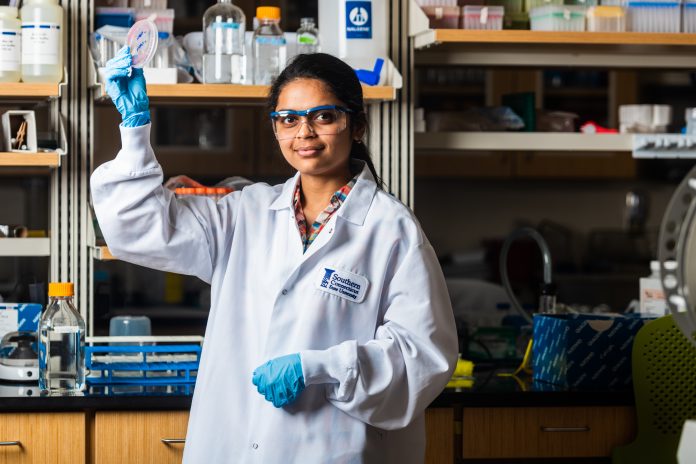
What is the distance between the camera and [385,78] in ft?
7.87

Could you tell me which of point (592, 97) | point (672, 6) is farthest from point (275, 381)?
point (592, 97)

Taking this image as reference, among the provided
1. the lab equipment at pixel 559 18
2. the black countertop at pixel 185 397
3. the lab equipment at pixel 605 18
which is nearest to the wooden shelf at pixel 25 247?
the black countertop at pixel 185 397

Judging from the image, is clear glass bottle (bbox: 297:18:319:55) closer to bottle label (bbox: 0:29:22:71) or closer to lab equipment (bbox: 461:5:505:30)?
lab equipment (bbox: 461:5:505:30)

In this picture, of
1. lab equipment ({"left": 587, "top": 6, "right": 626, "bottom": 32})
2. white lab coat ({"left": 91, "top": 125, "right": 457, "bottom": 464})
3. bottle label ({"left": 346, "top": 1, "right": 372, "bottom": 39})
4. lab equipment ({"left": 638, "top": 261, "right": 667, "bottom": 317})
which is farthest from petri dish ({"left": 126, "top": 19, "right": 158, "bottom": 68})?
lab equipment ({"left": 638, "top": 261, "right": 667, "bottom": 317})

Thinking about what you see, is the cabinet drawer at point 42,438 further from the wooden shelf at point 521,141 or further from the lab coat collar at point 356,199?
the wooden shelf at point 521,141

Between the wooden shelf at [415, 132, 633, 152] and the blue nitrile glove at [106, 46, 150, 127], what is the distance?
1.00 m

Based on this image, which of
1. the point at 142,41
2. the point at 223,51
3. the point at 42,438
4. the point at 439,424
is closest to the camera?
the point at 142,41

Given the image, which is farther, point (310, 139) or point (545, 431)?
point (545, 431)

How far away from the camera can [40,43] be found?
2.29 meters

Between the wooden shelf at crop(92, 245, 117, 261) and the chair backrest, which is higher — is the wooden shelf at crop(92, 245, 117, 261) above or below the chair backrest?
above

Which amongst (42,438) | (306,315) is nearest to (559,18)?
(306,315)

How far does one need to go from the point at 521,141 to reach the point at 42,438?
55.9 inches

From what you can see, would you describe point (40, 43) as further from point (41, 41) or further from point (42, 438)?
point (42, 438)

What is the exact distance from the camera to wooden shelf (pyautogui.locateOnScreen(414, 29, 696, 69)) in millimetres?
2406
